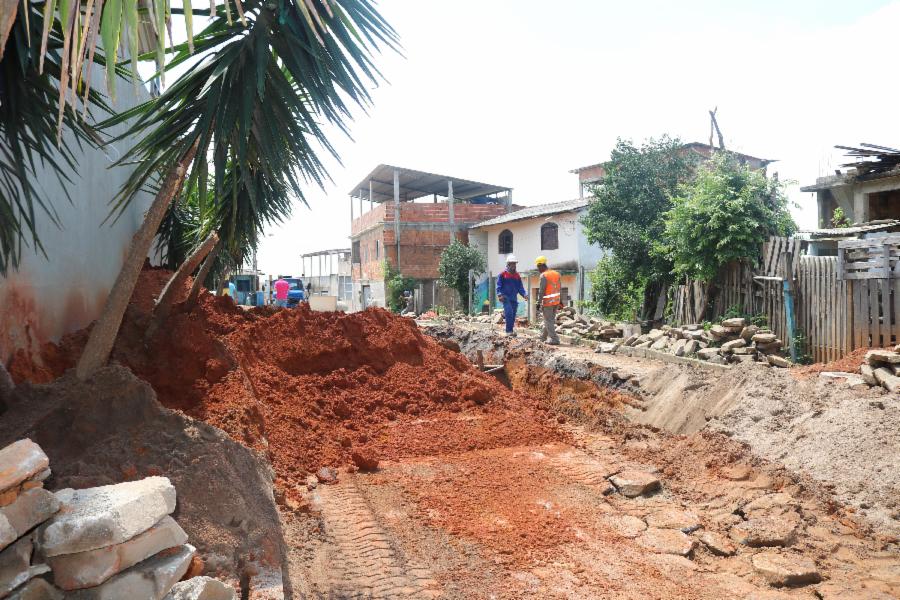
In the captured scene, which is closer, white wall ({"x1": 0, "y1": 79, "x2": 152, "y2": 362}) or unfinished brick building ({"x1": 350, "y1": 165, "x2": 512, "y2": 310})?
white wall ({"x1": 0, "y1": 79, "x2": 152, "y2": 362})

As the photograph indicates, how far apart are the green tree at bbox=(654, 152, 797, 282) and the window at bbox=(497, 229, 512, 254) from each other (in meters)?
17.5

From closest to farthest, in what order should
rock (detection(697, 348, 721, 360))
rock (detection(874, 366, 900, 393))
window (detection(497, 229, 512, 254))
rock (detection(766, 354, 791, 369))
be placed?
1. rock (detection(874, 366, 900, 393))
2. rock (detection(766, 354, 791, 369))
3. rock (detection(697, 348, 721, 360))
4. window (detection(497, 229, 512, 254))

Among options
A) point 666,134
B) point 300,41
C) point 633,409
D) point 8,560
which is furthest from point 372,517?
point 666,134

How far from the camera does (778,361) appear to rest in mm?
8477

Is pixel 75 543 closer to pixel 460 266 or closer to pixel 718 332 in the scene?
pixel 718 332

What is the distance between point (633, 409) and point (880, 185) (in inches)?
322

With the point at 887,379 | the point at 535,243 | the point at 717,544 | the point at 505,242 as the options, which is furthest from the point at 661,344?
the point at 505,242

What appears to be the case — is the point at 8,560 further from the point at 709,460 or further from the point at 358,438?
the point at 709,460

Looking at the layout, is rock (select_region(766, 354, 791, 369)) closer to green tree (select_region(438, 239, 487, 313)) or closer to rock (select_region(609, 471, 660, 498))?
rock (select_region(609, 471, 660, 498))


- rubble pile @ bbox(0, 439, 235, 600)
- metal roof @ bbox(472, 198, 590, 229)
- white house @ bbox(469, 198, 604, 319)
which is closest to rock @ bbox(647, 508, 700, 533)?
rubble pile @ bbox(0, 439, 235, 600)

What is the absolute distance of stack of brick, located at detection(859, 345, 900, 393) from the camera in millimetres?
6410

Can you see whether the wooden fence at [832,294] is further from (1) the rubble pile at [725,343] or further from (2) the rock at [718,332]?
(2) the rock at [718,332]

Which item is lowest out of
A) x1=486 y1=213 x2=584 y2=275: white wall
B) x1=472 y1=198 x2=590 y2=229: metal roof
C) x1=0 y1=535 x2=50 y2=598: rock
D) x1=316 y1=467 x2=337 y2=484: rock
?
x1=316 y1=467 x2=337 y2=484: rock

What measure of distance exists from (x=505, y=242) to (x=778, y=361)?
21.1 metres
